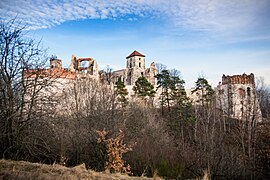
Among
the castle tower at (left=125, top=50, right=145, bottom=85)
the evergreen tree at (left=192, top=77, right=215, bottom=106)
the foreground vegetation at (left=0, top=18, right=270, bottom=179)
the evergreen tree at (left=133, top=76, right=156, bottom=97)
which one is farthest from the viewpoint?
the castle tower at (left=125, top=50, right=145, bottom=85)

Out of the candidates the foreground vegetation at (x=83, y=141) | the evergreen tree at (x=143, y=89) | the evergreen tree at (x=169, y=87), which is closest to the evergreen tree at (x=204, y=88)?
the evergreen tree at (x=169, y=87)

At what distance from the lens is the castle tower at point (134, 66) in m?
49.3

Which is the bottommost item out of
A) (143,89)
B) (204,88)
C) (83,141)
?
(83,141)

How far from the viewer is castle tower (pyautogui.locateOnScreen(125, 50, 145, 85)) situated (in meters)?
49.3

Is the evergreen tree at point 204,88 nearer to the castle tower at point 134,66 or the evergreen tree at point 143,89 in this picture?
the evergreen tree at point 143,89

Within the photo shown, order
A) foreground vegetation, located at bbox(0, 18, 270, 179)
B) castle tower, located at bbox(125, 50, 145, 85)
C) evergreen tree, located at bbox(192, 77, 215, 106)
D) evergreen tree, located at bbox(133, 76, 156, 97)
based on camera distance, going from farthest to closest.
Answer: castle tower, located at bbox(125, 50, 145, 85)
evergreen tree, located at bbox(133, 76, 156, 97)
evergreen tree, located at bbox(192, 77, 215, 106)
foreground vegetation, located at bbox(0, 18, 270, 179)

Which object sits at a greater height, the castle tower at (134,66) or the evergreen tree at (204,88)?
the castle tower at (134,66)

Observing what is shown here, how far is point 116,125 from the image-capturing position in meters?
15.9

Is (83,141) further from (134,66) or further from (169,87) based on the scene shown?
(134,66)

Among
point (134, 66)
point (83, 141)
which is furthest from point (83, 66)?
point (83, 141)

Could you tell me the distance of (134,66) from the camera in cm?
4984

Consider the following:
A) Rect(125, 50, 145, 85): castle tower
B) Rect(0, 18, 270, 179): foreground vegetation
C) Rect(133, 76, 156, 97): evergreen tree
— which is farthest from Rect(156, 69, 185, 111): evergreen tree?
Rect(0, 18, 270, 179): foreground vegetation

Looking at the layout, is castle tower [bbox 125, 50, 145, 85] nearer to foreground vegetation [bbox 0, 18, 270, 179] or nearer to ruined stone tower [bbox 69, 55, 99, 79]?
ruined stone tower [bbox 69, 55, 99, 79]

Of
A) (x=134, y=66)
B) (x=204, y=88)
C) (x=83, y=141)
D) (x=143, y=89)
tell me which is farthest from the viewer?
(x=134, y=66)
